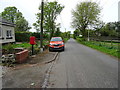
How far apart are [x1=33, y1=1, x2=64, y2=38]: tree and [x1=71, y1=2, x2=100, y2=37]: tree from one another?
229 inches

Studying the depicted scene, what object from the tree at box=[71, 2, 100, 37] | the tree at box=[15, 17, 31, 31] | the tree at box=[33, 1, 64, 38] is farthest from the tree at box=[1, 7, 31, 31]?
the tree at box=[71, 2, 100, 37]

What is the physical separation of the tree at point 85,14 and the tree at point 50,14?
5.83 m

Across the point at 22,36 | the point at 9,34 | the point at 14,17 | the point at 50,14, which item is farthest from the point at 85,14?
the point at 14,17

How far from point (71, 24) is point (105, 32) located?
69.2 feet

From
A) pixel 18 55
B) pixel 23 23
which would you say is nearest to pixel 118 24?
pixel 23 23

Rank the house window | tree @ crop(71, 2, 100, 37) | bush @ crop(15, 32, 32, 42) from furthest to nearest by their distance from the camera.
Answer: tree @ crop(71, 2, 100, 37)
bush @ crop(15, 32, 32, 42)
the house window

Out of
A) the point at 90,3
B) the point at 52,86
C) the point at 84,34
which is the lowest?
the point at 52,86

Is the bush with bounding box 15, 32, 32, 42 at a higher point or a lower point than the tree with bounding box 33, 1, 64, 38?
lower

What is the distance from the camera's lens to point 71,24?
112 ft

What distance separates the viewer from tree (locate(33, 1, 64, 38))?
2605cm

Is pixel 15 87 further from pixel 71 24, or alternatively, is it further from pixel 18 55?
pixel 71 24

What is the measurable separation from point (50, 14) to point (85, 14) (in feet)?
35.6

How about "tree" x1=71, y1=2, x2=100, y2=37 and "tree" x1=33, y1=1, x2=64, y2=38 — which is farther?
"tree" x1=71, y1=2, x2=100, y2=37

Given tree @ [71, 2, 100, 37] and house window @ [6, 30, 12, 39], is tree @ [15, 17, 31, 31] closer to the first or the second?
tree @ [71, 2, 100, 37]
